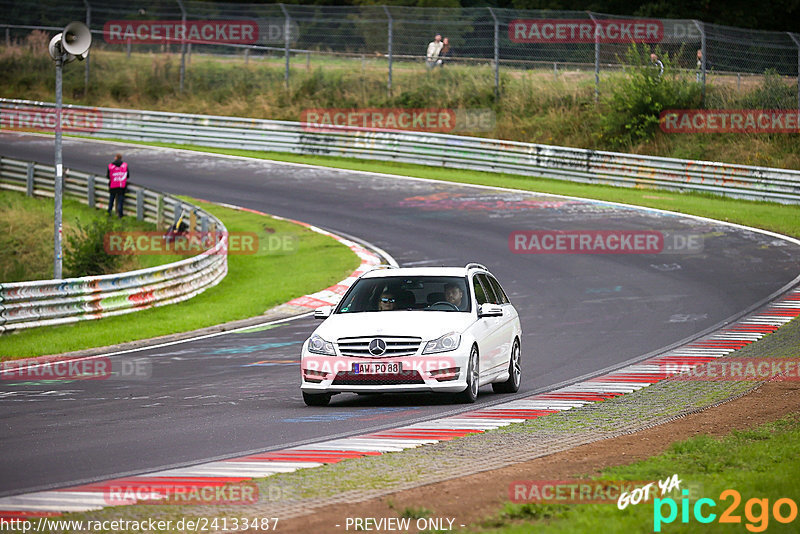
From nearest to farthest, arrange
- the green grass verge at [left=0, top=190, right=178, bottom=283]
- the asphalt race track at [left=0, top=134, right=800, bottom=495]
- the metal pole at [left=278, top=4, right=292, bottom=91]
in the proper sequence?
the asphalt race track at [left=0, top=134, right=800, bottom=495] → the green grass verge at [left=0, top=190, right=178, bottom=283] → the metal pole at [left=278, top=4, right=292, bottom=91]

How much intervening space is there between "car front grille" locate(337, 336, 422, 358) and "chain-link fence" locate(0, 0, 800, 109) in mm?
26024

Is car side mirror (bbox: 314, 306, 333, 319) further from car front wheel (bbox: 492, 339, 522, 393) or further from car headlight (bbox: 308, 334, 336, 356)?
car front wheel (bbox: 492, 339, 522, 393)

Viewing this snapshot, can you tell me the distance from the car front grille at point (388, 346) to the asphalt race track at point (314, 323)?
0.61m

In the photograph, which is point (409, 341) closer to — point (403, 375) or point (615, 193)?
point (403, 375)

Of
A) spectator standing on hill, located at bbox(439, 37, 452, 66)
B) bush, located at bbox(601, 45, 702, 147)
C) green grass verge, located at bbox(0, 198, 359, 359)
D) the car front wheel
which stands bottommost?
green grass verge, located at bbox(0, 198, 359, 359)

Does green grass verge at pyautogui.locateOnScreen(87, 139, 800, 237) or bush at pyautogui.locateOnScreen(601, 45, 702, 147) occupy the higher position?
bush at pyautogui.locateOnScreen(601, 45, 702, 147)

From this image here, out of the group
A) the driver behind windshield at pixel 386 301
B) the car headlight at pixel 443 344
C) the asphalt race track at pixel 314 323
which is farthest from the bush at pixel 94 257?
the car headlight at pixel 443 344

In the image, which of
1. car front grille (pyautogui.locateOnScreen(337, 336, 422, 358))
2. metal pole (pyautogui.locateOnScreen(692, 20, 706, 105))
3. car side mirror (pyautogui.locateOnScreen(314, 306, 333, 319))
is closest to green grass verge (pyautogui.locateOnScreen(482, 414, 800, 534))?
car front grille (pyautogui.locateOnScreen(337, 336, 422, 358))

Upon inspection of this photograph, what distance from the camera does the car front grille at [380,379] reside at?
11555 mm

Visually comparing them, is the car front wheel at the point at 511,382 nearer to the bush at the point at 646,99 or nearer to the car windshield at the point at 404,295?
the car windshield at the point at 404,295

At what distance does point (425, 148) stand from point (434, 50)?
14.4ft

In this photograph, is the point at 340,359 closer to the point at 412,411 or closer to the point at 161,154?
the point at 412,411

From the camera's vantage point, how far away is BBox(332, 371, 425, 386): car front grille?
37.9 ft

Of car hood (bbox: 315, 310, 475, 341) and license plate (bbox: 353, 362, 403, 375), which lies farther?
car hood (bbox: 315, 310, 475, 341)
